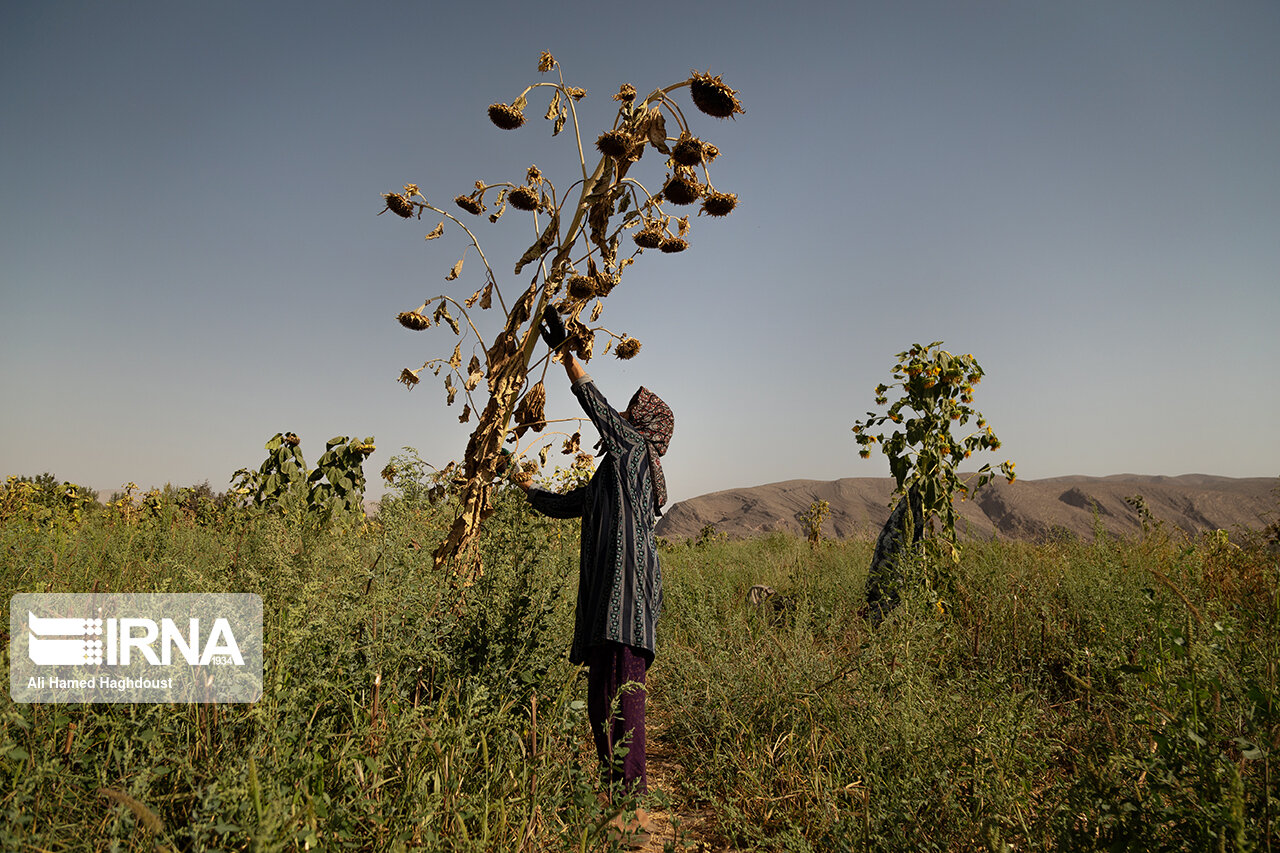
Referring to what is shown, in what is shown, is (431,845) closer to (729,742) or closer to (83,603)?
(729,742)

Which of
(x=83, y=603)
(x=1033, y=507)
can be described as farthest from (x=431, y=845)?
(x=1033, y=507)

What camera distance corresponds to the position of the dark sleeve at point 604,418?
98.3 inches

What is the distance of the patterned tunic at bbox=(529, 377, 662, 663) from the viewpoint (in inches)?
94.9

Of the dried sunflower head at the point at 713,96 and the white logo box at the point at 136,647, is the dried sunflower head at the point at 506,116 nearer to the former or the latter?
the dried sunflower head at the point at 713,96

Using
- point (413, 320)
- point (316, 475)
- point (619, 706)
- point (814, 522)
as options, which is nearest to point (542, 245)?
point (413, 320)

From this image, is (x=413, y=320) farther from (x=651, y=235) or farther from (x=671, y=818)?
(x=671, y=818)

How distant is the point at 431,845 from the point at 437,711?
0.75 meters

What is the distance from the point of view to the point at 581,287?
222 centimetres

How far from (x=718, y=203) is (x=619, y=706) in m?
1.99

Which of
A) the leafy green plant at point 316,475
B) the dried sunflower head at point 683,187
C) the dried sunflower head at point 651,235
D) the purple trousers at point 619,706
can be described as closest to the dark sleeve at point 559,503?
the purple trousers at point 619,706

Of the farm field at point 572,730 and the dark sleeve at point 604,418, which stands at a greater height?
the dark sleeve at point 604,418

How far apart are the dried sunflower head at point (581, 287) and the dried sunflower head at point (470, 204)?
529mm

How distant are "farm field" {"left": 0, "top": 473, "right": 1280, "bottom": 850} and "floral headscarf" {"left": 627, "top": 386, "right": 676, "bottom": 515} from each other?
683 millimetres

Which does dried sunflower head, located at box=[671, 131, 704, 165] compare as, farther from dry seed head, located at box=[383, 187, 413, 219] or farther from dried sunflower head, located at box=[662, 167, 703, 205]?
dry seed head, located at box=[383, 187, 413, 219]
